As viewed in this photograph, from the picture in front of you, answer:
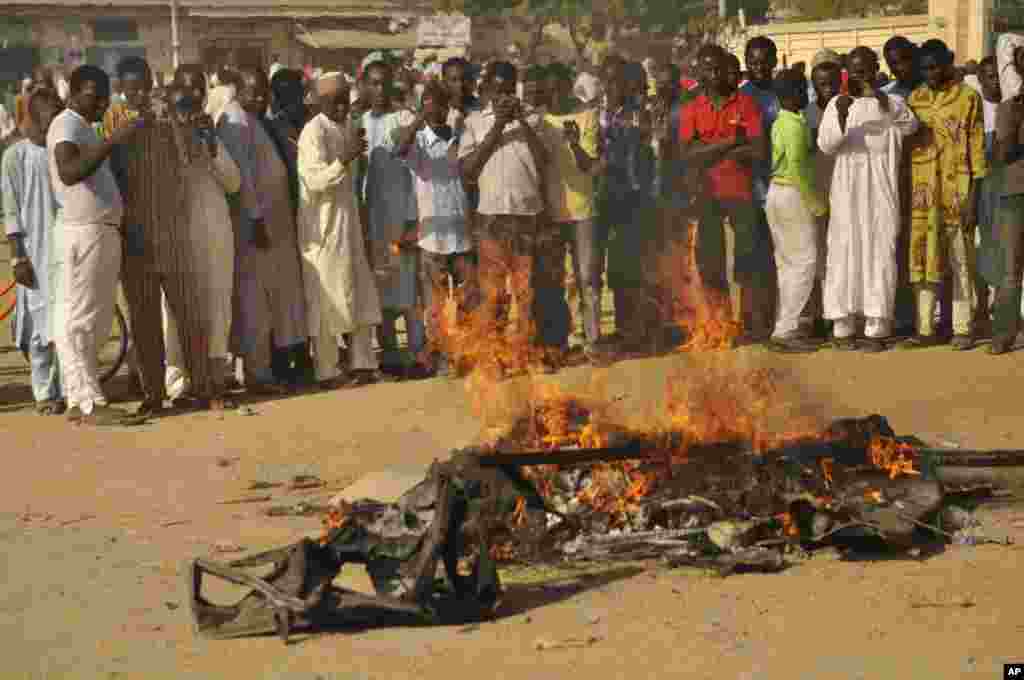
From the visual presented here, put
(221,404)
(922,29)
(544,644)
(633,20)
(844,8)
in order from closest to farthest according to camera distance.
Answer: (544,644) → (221,404) → (633,20) → (922,29) → (844,8)

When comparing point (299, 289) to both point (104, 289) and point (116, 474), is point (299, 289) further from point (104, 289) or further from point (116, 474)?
point (116, 474)

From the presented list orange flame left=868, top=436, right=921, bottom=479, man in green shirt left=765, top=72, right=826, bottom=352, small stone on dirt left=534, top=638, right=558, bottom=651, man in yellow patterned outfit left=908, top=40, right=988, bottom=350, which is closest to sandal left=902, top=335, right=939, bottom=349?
man in yellow patterned outfit left=908, top=40, right=988, bottom=350

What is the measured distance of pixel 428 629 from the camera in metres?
6.33

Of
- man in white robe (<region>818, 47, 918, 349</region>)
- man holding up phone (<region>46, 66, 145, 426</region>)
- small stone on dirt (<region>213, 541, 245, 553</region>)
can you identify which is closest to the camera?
small stone on dirt (<region>213, 541, 245, 553</region>)

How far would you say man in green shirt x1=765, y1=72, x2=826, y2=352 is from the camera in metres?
12.2

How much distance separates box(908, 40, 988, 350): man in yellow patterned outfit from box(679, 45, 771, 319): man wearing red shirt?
1.15 m

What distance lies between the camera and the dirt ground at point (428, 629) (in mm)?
5809

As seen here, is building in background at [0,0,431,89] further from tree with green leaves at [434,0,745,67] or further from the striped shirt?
the striped shirt

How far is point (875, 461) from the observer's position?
7.47 metres

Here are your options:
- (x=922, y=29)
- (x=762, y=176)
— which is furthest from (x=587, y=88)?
(x=922, y=29)

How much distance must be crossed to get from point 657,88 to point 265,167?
3374mm

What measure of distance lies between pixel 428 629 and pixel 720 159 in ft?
21.9

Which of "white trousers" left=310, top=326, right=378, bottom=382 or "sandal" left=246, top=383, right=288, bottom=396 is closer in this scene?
"sandal" left=246, top=383, right=288, bottom=396

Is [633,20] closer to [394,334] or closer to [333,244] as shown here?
[394,334]
